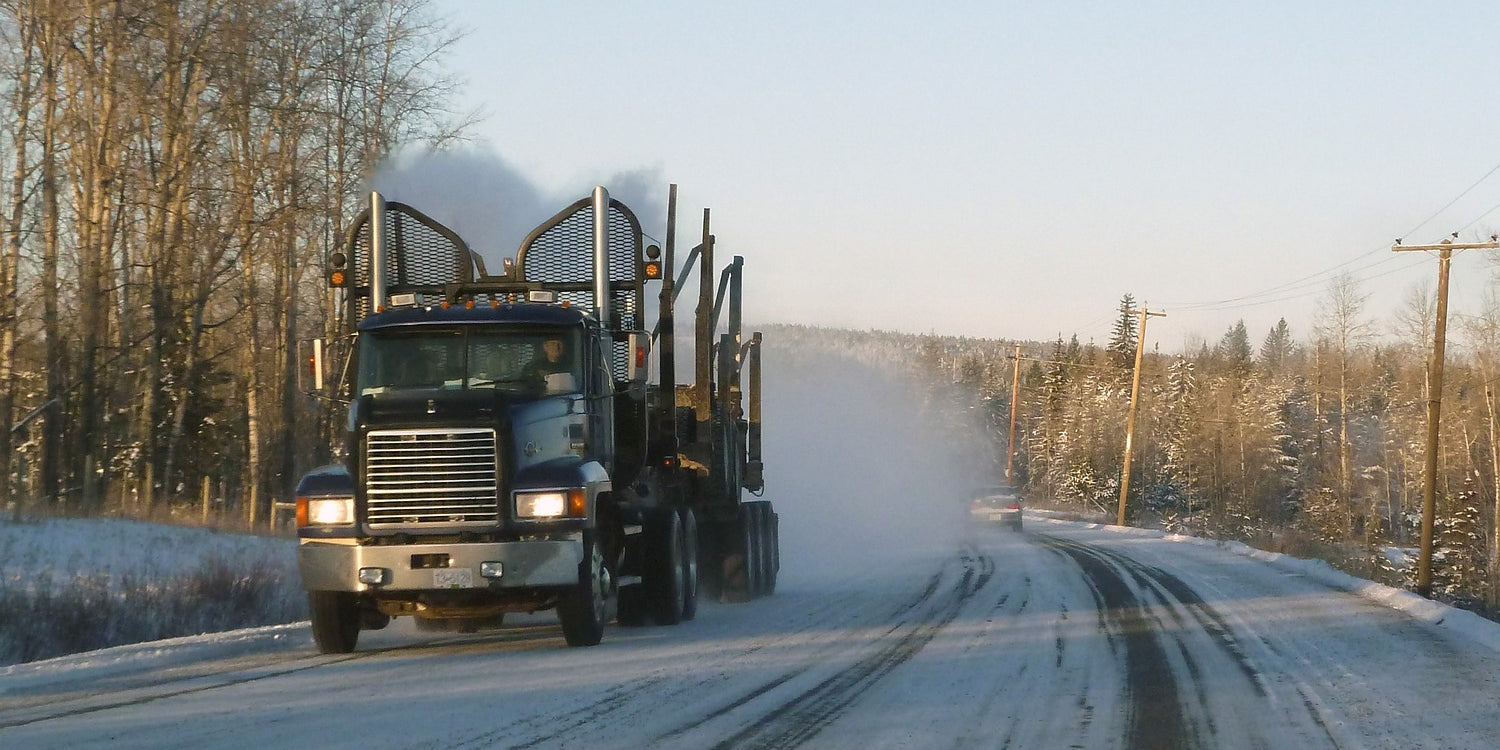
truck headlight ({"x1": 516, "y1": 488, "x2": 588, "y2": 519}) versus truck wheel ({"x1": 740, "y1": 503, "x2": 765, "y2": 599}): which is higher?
truck headlight ({"x1": 516, "y1": 488, "x2": 588, "y2": 519})

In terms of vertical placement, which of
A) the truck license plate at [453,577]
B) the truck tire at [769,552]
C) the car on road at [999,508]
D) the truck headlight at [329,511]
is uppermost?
the truck headlight at [329,511]

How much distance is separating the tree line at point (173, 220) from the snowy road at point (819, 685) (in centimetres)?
1436

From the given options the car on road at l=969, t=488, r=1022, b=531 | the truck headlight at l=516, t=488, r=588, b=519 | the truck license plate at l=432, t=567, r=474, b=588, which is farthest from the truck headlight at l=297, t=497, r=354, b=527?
the car on road at l=969, t=488, r=1022, b=531

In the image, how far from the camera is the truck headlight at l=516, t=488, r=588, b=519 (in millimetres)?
11266

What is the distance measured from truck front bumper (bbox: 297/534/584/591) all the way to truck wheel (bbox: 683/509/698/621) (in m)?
3.58

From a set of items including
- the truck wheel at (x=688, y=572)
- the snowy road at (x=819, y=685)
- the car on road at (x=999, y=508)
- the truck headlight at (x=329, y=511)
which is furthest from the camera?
the car on road at (x=999, y=508)

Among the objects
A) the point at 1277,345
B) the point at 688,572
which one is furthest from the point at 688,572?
the point at 1277,345

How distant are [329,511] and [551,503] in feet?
5.93

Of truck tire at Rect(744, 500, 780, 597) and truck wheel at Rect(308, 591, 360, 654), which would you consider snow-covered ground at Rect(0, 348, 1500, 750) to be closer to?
truck wheel at Rect(308, 591, 360, 654)

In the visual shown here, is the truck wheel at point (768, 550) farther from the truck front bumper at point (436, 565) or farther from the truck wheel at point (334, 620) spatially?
the truck front bumper at point (436, 565)

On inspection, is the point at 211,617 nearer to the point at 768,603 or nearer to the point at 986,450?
the point at 768,603

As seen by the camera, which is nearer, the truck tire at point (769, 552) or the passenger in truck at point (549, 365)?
the passenger in truck at point (549, 365)

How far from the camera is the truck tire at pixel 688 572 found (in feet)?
48.2

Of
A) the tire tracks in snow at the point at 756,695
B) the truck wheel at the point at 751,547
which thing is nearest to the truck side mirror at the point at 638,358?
the tire tracks in snow at the point at 756,695
